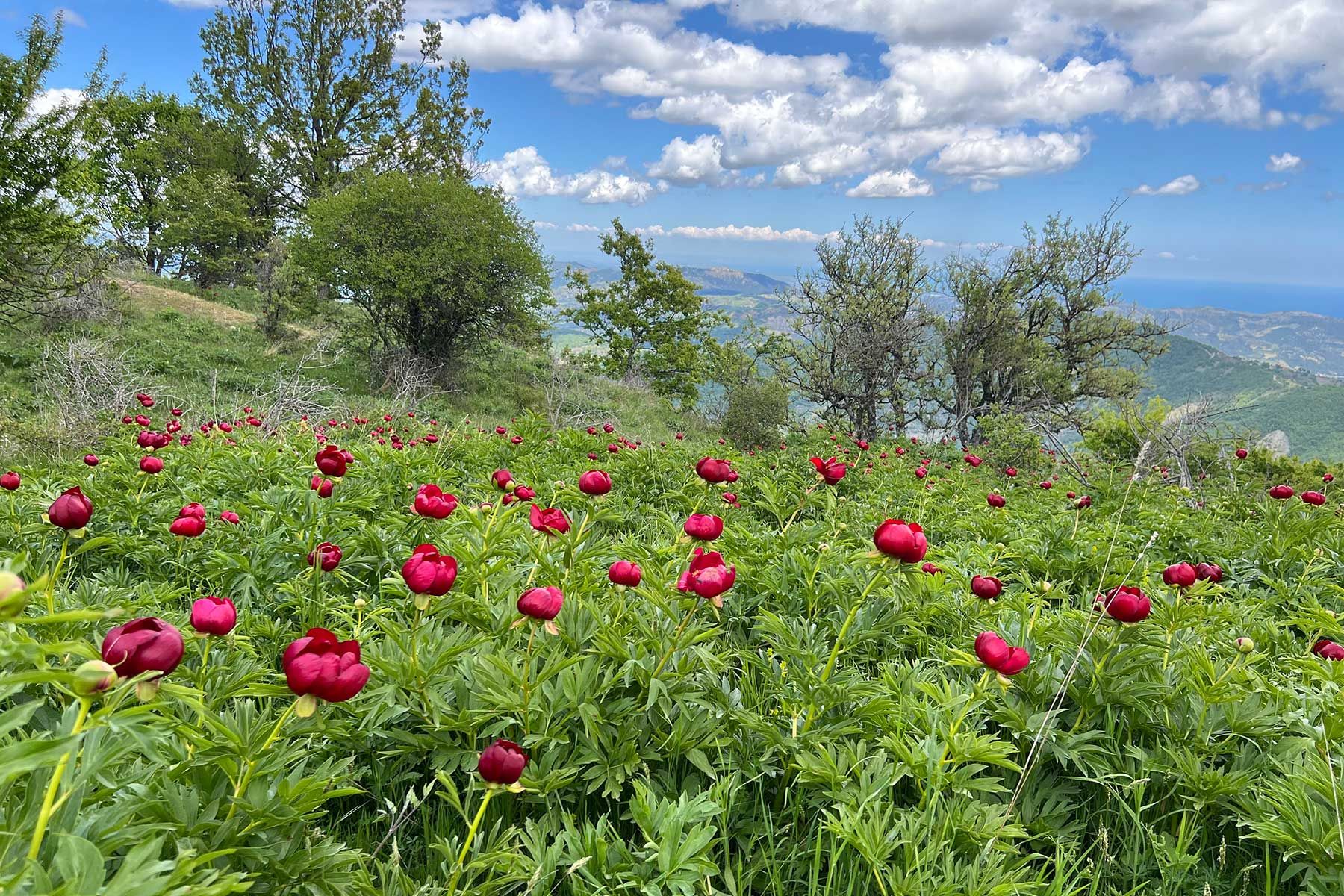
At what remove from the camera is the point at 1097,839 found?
1548 millimetres

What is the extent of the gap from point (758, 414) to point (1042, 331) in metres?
9.86

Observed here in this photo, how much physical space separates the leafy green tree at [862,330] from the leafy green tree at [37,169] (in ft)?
48.2

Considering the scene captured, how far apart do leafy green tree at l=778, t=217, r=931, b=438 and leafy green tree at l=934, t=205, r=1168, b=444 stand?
4.81 feet

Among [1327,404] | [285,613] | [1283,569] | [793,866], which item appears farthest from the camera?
[1327,404]

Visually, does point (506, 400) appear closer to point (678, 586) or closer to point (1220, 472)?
point (1220, 472)

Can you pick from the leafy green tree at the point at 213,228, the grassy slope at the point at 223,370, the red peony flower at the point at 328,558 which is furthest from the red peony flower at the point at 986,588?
the leafy green tree at the point at 213,228

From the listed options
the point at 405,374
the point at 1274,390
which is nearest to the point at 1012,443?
the point at 405,374

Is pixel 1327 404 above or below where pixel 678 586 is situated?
below

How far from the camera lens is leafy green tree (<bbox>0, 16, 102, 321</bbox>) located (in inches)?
342

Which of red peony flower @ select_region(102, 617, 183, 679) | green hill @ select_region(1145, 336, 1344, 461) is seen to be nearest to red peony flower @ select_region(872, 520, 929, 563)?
red peony flower @ select_region(102, 617, 183, 679)

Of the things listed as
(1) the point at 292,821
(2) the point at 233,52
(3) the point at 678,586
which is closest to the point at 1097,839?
(3) the point at 678,586

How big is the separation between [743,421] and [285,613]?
1545 cm

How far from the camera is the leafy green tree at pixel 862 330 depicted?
16781 millimetres

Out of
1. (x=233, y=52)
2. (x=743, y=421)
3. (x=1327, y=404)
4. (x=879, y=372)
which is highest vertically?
(x=233, y=52)
